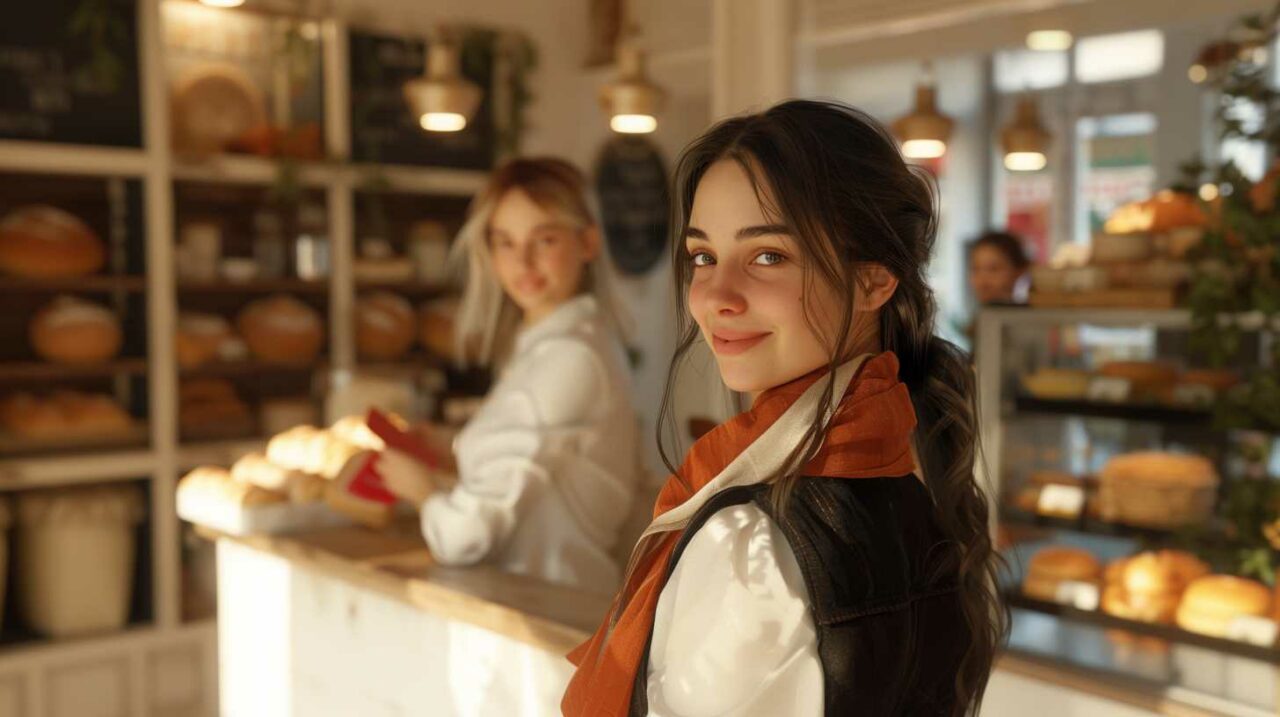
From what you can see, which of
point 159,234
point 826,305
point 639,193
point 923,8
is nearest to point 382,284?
point 159,234

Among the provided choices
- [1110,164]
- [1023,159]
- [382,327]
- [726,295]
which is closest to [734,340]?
[726,295]

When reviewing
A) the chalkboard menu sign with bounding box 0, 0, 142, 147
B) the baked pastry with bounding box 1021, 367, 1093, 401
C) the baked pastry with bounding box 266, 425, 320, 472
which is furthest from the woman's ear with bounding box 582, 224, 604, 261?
the chalkboard menu sign with bounding box 0, 0, 142, 147

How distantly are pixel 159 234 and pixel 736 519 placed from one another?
363 centimetres

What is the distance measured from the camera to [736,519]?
923 mm

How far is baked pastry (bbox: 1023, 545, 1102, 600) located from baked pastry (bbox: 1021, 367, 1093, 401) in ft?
1.24

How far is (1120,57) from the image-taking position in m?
7.08

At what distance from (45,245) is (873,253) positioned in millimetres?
3630

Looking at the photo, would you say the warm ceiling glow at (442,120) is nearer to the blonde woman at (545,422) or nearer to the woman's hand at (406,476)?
the blonde woman at (545,422)

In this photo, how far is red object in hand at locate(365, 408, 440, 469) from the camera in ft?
7.36

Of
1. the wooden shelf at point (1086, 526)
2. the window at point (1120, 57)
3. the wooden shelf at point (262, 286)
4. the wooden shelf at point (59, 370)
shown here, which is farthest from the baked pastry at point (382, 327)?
the window at point (1120, 57)

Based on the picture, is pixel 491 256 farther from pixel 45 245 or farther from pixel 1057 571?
pixel 45 245

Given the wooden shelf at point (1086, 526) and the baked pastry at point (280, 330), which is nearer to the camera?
the wooden shelf at point (1086, 526)

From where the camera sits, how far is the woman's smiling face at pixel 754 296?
3.15ft

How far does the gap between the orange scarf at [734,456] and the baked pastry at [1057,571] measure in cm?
192
